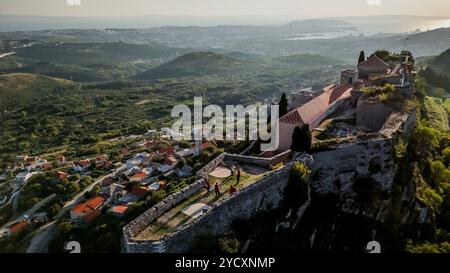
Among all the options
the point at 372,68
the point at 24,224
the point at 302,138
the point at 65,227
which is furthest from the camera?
the point at 24,224

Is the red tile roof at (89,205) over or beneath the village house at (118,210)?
beneath

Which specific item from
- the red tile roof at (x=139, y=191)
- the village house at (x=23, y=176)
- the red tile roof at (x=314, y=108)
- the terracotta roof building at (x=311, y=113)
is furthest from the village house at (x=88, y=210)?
the village house at (x=23, y=176)

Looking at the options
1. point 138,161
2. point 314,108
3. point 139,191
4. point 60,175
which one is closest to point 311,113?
point 314,108

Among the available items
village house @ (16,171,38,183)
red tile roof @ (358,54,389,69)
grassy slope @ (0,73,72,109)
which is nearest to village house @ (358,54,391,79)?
red tile roof @ (358,54,389,69)

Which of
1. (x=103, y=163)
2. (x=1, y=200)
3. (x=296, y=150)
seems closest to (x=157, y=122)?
(x=103, y=163)

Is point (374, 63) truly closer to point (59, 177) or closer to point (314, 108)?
point (314, 108)

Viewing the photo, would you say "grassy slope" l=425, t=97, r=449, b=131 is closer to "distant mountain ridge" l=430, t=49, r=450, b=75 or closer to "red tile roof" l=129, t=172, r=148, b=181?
"distant mountain ridge" l=430, t=49, r=450, b=75

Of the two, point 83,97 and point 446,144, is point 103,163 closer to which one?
point 446,144

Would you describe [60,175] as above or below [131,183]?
below

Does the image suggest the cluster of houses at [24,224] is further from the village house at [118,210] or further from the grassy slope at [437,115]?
the grassy slope at [437,115]
